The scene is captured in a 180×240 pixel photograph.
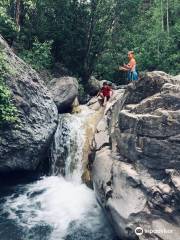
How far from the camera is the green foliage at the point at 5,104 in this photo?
1300cm

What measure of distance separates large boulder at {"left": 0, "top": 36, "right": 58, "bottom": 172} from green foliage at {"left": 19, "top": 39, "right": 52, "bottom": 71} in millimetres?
4176

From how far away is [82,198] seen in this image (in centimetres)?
1338

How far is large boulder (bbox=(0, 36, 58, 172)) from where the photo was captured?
44.5 ft

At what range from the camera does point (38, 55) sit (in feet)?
63.1

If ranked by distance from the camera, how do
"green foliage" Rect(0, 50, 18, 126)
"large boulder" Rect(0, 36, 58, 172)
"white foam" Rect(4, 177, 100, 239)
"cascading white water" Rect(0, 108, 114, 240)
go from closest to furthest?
"cascading white water" Rect(0, 108, 114, 240) < "white foam" Rect(4, 177, 100, 239) < "green foliage" Rect(0, 50, 18, 126) < "large boulder" Rect(0, 36, 58, 172)

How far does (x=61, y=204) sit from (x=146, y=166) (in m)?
3.85

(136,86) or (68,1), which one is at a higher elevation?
(68,1)

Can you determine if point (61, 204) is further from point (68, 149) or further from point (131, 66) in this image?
point (131, 66)

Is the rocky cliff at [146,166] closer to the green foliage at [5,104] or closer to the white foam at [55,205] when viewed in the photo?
the white foam at [55,205]

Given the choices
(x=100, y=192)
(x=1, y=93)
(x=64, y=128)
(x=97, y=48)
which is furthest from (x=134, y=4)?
(x=100, y=192)

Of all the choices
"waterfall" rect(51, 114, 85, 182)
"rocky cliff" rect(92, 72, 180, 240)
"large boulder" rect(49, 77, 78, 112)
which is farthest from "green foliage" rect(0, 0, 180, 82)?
"rocky cliff" rect(92, 72, 180, 240)

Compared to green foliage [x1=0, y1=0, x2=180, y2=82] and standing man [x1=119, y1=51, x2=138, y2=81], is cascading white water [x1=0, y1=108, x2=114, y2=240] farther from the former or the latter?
green foliage [x1=0, y1=0, x2=180, y2=82]

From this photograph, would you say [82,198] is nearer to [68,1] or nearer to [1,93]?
[1,93]

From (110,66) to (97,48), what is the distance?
1.37 meters
